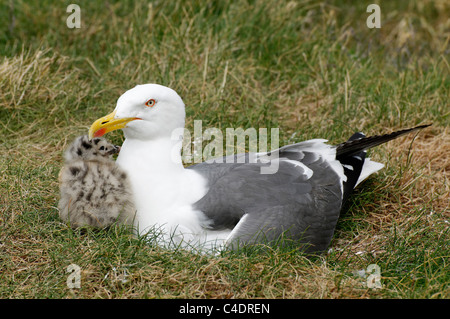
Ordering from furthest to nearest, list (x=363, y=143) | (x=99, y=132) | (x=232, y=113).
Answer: (x=232, y=113), (x=363, y=143), (x=99, y=132)

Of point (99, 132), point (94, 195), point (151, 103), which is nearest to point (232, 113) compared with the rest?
point (151, 103)

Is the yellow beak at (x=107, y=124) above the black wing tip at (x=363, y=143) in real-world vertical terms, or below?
above

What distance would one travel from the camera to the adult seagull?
3.99m

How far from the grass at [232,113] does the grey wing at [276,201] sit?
182 mm

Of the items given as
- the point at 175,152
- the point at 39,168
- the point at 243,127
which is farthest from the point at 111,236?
the point at 243,127

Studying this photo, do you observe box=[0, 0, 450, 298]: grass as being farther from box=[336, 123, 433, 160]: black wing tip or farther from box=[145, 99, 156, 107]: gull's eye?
box=[145, 99, 156, 107]: gull's eye

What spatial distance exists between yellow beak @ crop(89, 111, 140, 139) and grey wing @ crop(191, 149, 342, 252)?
634 millimetres

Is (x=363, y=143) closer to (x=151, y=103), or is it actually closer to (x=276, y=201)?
(x=276, y=201)

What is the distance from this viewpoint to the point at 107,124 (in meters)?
4.07

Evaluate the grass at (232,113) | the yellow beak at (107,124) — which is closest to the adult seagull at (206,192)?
the yellow beak at (107,124)

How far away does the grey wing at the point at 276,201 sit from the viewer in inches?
158

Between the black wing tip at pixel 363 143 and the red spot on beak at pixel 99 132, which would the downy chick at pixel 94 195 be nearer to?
the red spot on beak at pixel 99 132

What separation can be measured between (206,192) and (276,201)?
46cm


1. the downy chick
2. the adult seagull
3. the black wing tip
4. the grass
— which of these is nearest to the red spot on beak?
the adult seagull
